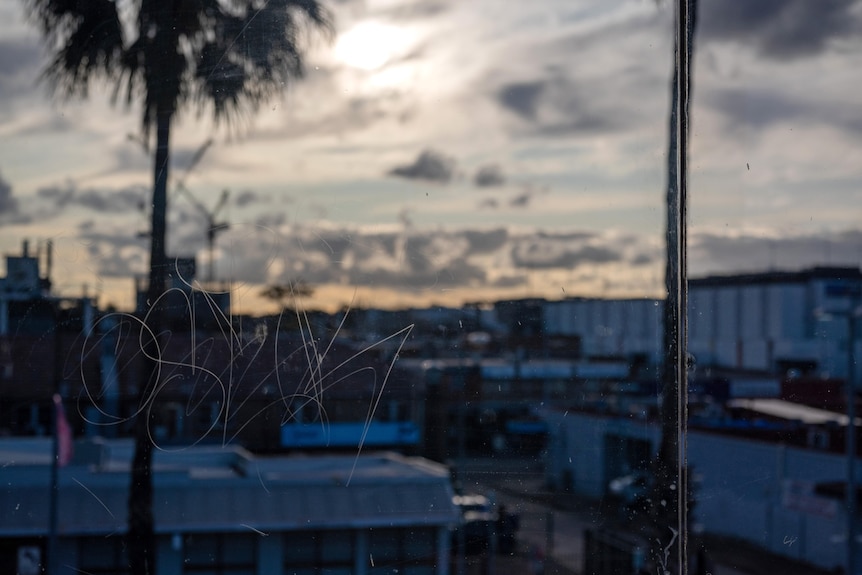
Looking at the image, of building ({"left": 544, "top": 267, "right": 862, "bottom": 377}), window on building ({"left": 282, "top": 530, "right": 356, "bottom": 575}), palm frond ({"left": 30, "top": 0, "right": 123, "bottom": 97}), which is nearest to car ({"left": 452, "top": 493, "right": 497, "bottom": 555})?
window on building ({"left": 282, "top": 530, "right": 356, "bottom": 575})

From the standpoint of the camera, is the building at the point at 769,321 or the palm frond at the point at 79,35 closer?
the palm frond at the point at 79,35

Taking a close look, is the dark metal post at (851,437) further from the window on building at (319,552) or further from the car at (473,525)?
the window on building at (319,552)

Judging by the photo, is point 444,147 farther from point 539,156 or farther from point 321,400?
point 321,400

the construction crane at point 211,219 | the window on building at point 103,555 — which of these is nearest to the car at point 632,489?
the construction crane at point 211,219

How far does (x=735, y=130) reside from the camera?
9.56 ft

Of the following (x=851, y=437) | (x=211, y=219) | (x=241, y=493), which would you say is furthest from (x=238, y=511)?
(x=851, y=437)

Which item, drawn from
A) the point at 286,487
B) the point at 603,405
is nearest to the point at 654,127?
the point at 603,405

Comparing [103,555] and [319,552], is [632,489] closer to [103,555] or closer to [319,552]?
[319,552]

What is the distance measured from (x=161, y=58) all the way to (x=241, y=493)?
1331mm

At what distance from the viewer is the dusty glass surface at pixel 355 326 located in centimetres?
269

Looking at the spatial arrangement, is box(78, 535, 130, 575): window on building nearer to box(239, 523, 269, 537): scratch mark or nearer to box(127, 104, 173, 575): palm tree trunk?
box(127, 104, 173, 575): palm tree trunk

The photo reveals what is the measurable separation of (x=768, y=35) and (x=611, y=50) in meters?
0.54

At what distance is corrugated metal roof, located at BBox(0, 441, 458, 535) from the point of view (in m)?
2.69

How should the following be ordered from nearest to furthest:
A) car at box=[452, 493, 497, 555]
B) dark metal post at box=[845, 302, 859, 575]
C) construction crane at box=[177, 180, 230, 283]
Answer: construction crane at box=[177, 180, 230, 283]
car at box=[452, 493, 497, 555]
dark metal post at box=[845, 302, 859, 575]
